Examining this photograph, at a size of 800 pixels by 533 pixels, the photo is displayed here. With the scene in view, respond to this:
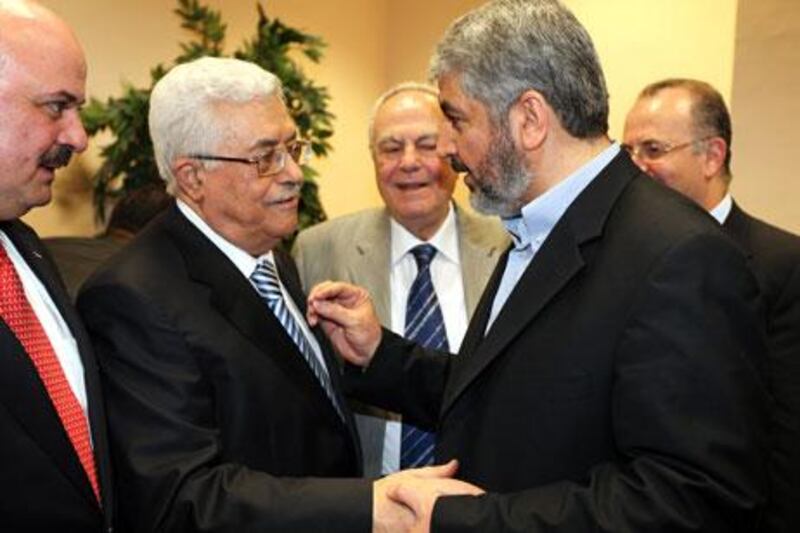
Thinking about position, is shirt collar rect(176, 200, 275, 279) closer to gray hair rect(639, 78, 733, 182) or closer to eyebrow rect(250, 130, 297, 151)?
eyebrow rect(250, 130, 297, 151)

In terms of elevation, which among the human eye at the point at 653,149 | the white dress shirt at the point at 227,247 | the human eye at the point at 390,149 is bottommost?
the white dress shirt at the point at 227,247

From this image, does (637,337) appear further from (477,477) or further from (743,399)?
(477,477)

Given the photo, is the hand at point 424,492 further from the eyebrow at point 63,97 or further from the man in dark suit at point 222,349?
the eyebrow at point 63,97

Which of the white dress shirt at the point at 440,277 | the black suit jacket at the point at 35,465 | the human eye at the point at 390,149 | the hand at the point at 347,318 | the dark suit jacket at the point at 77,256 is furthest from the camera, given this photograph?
the human eye at the point at 390,149

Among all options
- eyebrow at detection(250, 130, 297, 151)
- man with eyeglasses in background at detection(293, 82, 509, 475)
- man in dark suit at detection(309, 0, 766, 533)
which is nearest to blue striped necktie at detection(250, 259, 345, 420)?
eyebrow at detection(250, 130, 297, 151)

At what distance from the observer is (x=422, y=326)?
2408 mm

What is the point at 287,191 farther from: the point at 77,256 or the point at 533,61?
the point at 77,256

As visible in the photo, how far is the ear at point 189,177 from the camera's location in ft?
5.86

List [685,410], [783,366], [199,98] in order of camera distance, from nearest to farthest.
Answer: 1. [685,410]
2. [199,98]
3. [783,366]

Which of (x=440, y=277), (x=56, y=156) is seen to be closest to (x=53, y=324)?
(x=56, y=156)

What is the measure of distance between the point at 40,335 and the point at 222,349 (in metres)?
0.32

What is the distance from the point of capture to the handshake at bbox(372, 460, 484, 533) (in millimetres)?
1314

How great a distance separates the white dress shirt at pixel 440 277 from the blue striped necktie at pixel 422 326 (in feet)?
0.06

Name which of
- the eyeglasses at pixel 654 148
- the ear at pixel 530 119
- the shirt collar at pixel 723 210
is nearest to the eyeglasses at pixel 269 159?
the ear at pixel 530 119
